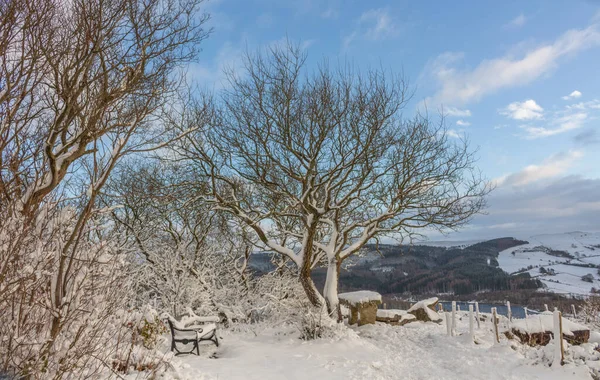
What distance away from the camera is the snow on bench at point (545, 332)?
8770 mm

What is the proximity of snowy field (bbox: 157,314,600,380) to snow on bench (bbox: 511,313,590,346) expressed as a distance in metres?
0.49

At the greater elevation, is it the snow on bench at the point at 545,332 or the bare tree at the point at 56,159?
the bare tree at the point at 56,159

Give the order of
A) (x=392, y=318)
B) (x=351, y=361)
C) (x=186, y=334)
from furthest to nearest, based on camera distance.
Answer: (x=392, y=318) < (x=186, y=334) < (x=351, y=361)

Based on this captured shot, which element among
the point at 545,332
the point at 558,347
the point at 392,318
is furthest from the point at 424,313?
the point at 558,347

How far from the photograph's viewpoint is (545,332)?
348 inches

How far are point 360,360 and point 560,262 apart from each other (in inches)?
6894

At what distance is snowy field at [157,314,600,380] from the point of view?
579 centimetres

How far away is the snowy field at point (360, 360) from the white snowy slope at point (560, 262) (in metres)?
109

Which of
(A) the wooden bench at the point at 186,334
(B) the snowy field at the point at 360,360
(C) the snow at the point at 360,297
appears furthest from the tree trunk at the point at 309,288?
(A) the wooden bench at the point at 186,334

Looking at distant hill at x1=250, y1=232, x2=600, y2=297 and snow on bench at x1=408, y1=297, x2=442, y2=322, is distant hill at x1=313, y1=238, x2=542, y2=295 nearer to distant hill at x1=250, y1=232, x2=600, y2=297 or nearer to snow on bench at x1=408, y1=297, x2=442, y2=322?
distant hill at x1=250, y1=232, x2=600, y2=297

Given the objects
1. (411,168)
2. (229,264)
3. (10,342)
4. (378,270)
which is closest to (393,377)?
(10,342)

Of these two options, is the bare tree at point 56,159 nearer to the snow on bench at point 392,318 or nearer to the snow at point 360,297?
the snow at point 360,297

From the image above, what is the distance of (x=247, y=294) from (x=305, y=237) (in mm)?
3918

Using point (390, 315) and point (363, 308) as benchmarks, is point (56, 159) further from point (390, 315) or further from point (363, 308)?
point (390, 315)
